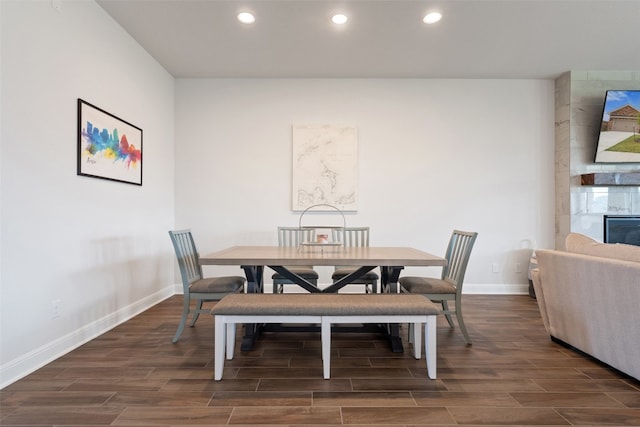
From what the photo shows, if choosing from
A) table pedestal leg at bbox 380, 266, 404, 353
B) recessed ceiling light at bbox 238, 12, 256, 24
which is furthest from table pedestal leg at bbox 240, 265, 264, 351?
recessed ceiling light at bbox 238, 12, 256, 24

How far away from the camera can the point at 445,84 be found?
413 centimetres

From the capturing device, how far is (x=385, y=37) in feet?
10.3

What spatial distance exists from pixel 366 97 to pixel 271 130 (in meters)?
1.27

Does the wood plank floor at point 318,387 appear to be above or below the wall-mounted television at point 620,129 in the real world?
below

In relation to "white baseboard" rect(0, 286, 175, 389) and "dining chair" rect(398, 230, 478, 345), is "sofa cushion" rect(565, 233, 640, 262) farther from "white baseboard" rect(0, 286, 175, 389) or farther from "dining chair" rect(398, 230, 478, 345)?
"white baseboard" rect(0, 286, 175, 389)

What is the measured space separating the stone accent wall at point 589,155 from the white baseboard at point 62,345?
4873 mm

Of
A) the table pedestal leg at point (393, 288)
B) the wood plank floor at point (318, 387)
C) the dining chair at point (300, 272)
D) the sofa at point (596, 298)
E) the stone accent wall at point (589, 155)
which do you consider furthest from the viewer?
the stone accent wall at point (589, 155)

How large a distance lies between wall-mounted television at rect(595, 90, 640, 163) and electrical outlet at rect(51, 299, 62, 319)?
5421mm

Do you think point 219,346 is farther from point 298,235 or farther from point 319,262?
point 298,235

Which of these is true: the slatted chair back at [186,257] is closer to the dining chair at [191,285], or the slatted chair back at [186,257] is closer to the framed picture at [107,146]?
the dining chair at [191,285]

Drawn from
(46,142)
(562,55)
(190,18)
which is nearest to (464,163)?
(562,55)

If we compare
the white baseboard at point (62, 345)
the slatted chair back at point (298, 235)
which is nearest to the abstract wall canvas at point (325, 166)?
the slatted chair back at point (298, 235)

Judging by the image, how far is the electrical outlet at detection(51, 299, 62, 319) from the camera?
7.23 feet

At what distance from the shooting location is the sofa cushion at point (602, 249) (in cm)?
187
